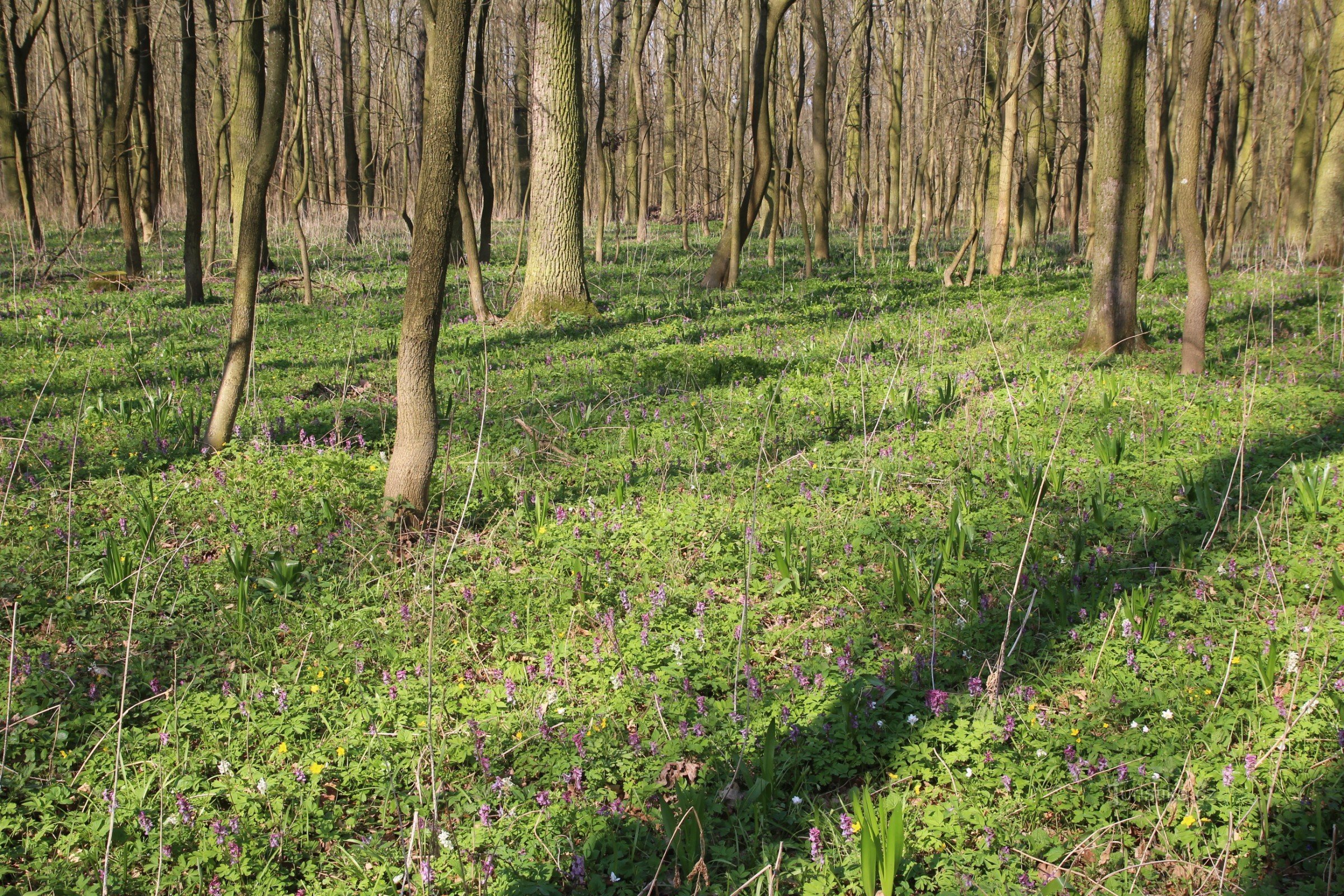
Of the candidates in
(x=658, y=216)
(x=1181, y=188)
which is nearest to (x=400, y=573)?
(x=1181, y=188)

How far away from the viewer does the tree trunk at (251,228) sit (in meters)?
4.71

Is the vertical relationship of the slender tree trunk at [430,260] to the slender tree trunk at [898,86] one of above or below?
below

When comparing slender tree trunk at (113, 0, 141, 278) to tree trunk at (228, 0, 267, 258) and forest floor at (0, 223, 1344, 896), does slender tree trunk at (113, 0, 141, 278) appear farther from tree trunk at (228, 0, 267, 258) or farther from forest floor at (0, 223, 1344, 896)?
forest floor at (0, 223, 1344, 896)

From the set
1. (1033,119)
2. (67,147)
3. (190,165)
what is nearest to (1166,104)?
(1033,119)

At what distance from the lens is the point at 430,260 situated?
4000 mm

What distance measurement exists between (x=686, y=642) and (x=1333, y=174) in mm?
13863

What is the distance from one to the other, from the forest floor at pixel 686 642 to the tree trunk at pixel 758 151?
5.71 m

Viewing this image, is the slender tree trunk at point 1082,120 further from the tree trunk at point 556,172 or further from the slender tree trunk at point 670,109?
the tree trunk at point 556,172

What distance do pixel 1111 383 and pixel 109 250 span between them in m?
17.5

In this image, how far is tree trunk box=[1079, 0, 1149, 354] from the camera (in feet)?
22.5

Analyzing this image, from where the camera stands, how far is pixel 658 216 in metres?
34.3

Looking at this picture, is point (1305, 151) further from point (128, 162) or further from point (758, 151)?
point (128, 162)

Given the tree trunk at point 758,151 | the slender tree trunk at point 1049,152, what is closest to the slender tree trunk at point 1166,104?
the slender tree trunk at point 1049,152

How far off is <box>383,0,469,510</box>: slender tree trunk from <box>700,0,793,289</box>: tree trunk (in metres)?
Answer: 7.80
